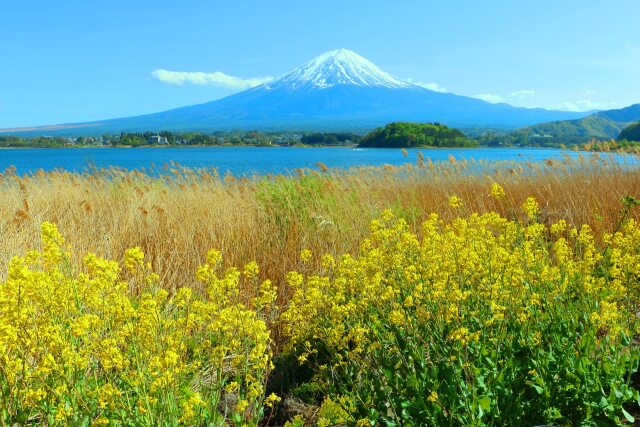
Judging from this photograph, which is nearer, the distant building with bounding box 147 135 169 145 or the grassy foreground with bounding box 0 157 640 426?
the grassy foreground with bounding box 0 157 640 426

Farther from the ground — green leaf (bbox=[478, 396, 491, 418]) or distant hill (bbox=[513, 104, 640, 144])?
distant hill (bbox=[513, 104, 640, 144])

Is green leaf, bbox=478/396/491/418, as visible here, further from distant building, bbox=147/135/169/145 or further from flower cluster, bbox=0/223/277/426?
distant building, bbox=147/135/169/145

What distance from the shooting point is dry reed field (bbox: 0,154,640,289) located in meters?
6.32

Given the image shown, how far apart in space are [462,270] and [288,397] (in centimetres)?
172

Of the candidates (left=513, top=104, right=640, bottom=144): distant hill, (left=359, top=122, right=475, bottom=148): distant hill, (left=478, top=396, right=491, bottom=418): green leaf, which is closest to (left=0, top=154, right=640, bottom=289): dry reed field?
(left=478, top=396, right=491, bottom=418): green leaf

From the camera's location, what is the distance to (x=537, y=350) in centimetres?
278

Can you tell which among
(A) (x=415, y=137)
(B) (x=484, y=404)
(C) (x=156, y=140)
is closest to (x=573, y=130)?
(A) (x=415, y=137)

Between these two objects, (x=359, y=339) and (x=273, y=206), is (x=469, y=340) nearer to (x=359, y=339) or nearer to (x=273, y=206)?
(x=359, y=339)

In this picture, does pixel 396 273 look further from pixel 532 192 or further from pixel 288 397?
pixel 532 192

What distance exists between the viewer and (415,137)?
7169 cm

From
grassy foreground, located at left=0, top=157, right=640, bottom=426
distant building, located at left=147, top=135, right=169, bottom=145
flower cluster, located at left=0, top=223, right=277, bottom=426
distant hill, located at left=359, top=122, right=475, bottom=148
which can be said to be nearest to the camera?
flower cluster, located at left=0, top=223, right=277, bottom=426

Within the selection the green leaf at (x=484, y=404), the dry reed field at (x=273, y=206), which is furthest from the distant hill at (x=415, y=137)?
the green leaf at (x=484, y=404)

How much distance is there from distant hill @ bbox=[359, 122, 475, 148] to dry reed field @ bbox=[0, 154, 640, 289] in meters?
61.4

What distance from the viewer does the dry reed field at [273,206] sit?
6324 millimetres
